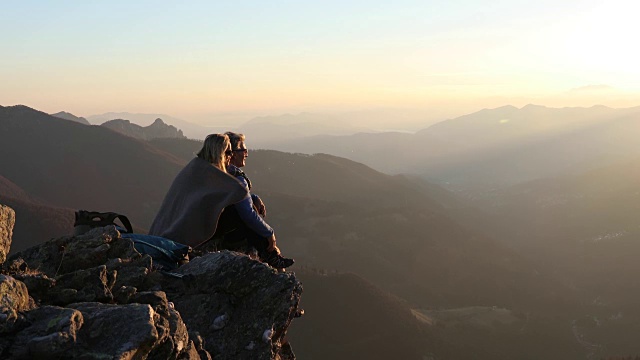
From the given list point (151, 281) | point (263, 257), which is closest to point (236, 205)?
point (263, 257)

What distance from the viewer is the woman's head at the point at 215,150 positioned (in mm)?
10023

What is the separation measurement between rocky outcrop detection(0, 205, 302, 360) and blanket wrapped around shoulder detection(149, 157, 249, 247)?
1.12 metres

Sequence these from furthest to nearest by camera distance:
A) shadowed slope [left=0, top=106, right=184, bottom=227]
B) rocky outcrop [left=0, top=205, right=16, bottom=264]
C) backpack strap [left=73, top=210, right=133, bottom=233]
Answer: shadowed slope [left=0, top=106, right=184, bottom=227], backpack strap [left=73, top=210, right=133, bottom=233], rocky outcrop [left=0, top=205, right=16, bottom=264]

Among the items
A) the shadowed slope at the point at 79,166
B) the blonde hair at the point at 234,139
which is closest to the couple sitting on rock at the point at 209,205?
the blonde hair at the point at 234,139

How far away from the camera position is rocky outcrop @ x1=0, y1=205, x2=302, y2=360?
5461mm

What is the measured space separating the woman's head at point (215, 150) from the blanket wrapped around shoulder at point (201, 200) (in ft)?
0.44

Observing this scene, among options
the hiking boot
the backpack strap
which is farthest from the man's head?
the backpack strap

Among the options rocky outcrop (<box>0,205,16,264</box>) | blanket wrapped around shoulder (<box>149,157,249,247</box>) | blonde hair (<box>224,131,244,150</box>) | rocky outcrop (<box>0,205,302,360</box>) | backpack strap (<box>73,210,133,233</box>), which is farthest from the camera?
blonde hair (<box>224,131,244,150</box>)

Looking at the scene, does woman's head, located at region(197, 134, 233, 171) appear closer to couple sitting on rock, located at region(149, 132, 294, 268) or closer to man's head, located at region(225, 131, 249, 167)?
couple sitting on rock, located at region(149, 132, 294, 268)

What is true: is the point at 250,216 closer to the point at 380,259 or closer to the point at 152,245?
the point at 152,245

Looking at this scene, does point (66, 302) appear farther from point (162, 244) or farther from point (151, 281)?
point (162, 244)

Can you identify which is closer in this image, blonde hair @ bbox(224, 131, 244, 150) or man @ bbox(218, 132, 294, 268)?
man @ bbox(218, 132, 294, 268)

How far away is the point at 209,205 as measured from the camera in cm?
986

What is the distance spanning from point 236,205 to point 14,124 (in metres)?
208
